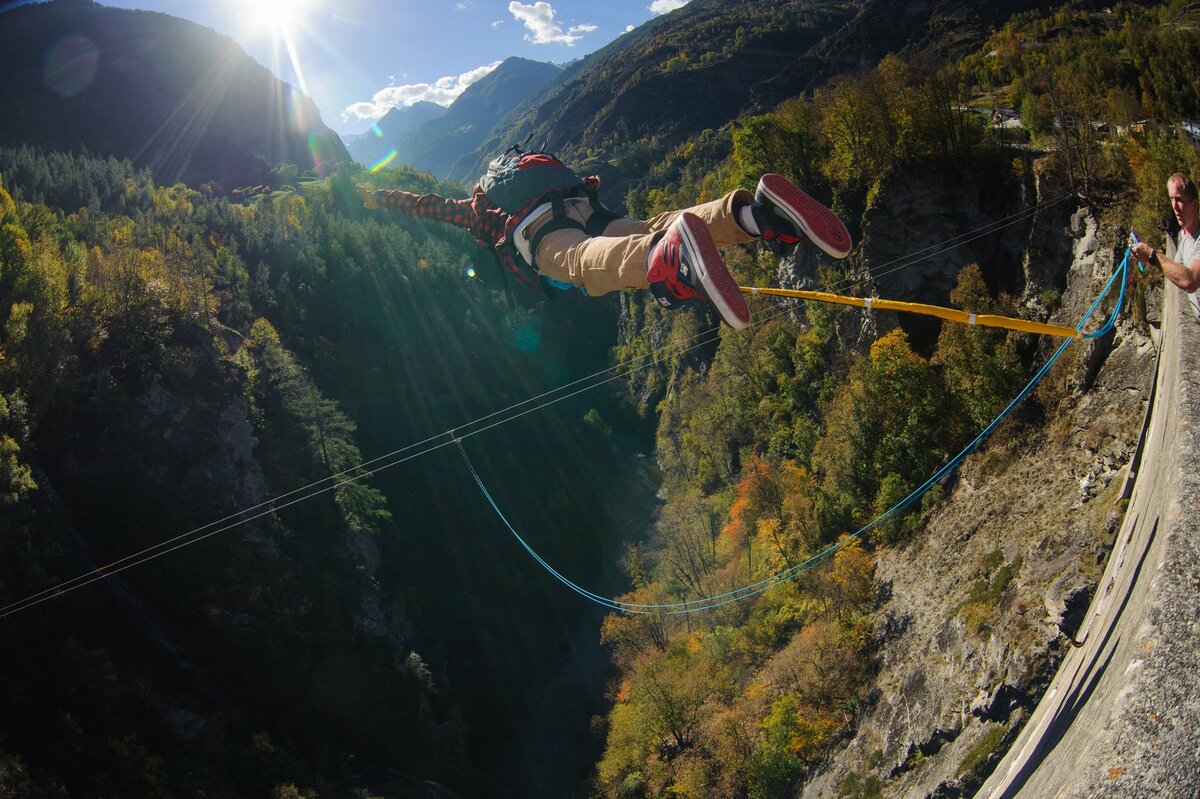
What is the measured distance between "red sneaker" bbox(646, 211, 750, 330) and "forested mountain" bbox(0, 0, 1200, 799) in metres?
2.06

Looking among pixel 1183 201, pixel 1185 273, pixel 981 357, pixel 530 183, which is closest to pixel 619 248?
pixel 530 183

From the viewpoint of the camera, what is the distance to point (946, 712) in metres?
16.0

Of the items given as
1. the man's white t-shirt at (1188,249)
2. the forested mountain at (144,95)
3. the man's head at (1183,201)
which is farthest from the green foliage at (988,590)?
the forested mountain at (144,95)

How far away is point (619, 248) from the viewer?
5234 mm

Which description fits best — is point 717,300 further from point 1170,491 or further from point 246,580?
point 246,580

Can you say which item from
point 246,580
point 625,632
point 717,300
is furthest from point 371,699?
point 717,300

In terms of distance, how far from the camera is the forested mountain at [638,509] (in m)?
18.1

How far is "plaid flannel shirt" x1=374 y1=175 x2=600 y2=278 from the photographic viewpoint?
668cm

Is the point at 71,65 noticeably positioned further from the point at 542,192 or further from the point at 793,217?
the point at 793,217

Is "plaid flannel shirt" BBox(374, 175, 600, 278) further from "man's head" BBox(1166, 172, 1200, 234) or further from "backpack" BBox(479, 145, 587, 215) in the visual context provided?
"man's head" BBox(1166, 172, 1200, 234)

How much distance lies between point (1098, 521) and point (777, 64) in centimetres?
10359

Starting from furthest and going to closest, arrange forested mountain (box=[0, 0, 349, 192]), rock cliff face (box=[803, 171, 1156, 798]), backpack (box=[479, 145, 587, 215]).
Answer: forested mountain (box=[0, 0, 349, 192]) → rock cliff face (box=[803, 171, 1156, 798]) → backpack (box=[479, 145, 587, 215])

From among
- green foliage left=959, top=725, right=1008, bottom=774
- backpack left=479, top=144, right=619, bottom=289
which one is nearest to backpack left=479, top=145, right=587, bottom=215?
backpack left=479, top=144, right=619, bottom=289

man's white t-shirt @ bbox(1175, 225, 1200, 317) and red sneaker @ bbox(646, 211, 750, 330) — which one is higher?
red sneaker @ bbox(646, 211, 750, 330)
